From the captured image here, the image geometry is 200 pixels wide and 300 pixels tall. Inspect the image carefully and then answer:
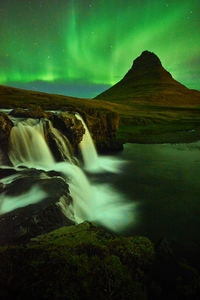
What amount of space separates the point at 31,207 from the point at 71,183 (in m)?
4.29

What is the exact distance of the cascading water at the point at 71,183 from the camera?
28.1ft

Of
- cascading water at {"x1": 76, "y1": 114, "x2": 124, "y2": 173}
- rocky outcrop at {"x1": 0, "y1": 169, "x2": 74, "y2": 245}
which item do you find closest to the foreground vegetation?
rocky outcrop at {"x1": 0, "y1": 169, "x2": 74, "y2": 245}

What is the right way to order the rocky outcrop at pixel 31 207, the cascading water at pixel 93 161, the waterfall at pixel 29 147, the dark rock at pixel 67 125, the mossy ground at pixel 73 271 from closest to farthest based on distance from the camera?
the mossy ground at pixel 73 271
the rocky outcrop at pixel 31 207
the waterfall at pixel 29 147
the dark rock at pixel 67 125
the cascading water at pixel 93 161

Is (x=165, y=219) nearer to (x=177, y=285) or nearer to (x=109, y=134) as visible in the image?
(x=177, y=285)

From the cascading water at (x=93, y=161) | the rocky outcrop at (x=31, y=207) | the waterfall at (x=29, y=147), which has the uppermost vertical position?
the waterfall at (x=29, y=147)

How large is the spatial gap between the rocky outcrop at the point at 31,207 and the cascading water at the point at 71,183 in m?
0.13

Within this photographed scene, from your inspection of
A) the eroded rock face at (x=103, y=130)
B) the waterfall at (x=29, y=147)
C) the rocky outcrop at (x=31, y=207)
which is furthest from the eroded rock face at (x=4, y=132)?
the eroded rock face at (x=103, y=130)

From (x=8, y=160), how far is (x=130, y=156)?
1467 centimetres

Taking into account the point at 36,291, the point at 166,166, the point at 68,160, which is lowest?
the point at 166,166

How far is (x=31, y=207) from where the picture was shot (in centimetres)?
641

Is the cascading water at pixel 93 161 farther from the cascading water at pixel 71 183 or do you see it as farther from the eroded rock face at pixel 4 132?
the eroded rock face at pixel 4 132

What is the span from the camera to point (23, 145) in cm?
1357

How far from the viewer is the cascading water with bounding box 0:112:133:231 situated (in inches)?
337

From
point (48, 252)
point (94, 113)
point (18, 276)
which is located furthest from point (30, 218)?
point (94, 113)
